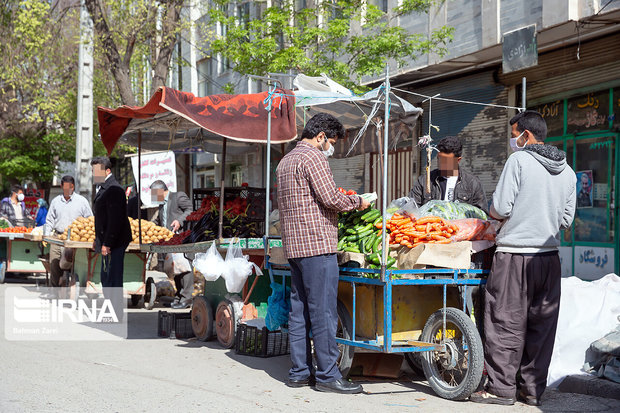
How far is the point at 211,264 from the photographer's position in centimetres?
771

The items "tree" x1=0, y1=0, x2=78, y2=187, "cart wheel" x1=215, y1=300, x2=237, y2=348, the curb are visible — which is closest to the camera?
the curb

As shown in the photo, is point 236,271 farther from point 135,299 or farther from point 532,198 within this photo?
point 135,299

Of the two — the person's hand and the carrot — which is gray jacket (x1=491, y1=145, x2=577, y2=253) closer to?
the carrot

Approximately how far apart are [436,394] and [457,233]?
129 cm

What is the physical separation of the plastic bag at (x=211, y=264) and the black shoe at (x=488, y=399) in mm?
3028

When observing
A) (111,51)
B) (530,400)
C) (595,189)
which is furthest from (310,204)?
(111,51)

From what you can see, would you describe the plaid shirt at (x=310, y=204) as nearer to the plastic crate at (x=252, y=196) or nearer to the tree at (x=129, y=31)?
the plastic crate at (x=252, y=196)

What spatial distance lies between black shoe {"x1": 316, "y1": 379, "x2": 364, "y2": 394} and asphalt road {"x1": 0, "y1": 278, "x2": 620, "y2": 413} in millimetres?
47

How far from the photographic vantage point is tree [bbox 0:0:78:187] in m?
21.5

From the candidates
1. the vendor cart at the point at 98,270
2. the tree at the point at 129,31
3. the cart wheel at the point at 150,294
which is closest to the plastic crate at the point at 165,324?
the vendor cart at the point at 98,270

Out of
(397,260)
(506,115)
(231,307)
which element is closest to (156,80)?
(506,115)

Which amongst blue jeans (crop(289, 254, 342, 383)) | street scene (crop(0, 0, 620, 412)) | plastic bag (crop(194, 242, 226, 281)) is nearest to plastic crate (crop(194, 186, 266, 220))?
street scene (crop(0, 0, 620, 412))

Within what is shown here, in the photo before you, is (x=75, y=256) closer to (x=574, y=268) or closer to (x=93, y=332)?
(x=93, y=332)

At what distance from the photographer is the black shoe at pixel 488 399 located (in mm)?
5535
